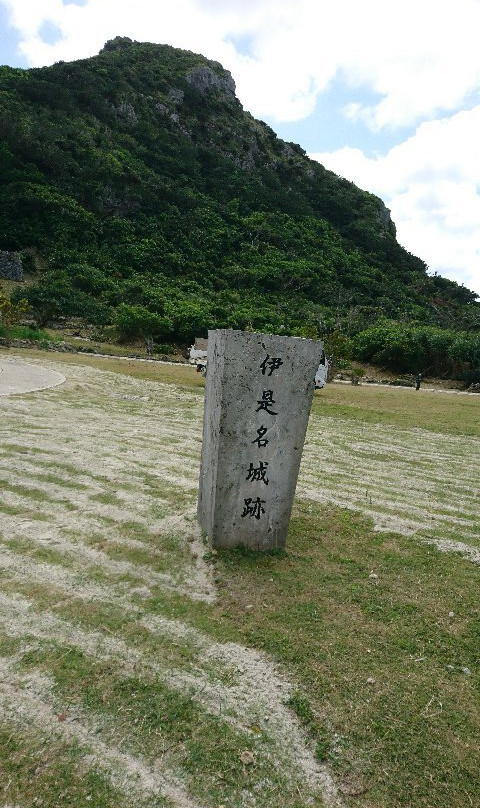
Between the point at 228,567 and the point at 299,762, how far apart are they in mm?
2129

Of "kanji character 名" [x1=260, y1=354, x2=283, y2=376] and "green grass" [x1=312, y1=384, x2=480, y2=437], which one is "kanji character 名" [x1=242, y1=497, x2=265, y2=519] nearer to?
"kanji character 名" [x1=260, y1=354, x2=283, y2=376]

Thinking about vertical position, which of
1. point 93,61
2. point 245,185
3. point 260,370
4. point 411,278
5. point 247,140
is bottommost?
point 260,370

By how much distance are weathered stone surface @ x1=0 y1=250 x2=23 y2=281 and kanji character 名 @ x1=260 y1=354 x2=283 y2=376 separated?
51331 mm

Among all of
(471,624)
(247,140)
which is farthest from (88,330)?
(247,140)

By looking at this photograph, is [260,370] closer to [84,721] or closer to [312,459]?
[84,721]

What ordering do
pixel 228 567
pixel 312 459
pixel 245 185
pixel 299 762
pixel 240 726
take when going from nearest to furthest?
1. pixel 299 762
2. pixel 240 726
3. pixel 228 567
4. pixel 312 459
5. pixel 245 185

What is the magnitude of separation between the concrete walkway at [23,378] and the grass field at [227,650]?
758 cm

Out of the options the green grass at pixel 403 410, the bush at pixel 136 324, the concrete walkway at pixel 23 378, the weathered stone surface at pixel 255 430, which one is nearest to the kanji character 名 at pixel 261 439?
the weathered stone surface at pixel 255 430

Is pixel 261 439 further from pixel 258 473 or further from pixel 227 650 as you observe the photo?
pixel 227 650

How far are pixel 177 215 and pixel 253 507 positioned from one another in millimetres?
71349

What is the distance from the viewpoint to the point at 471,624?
13.5 ft

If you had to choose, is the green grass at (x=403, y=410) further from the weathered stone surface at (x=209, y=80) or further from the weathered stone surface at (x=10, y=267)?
the weathered stone surface at (x=209, y=80)

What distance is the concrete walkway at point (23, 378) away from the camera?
14.0 m

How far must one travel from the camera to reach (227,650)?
11.6 ft
